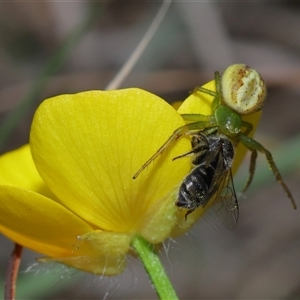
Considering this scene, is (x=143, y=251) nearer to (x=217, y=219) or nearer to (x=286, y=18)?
(x=217, y=219)

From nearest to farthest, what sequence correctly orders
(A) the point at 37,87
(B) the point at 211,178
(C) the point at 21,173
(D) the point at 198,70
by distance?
1. (B) the point at 211,178
2. (C) the point at 21,173
3. (A) the point at 37,87
4. (D) the point at 198,70

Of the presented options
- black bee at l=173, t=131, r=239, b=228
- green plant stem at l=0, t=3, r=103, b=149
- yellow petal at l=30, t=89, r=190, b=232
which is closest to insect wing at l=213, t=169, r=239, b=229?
black bee at l=173, t=131, r=239, b=228

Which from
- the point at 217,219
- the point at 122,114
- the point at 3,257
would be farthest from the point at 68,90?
the point at 122,114

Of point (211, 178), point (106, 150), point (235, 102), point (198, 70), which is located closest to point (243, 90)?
point (235, 102)

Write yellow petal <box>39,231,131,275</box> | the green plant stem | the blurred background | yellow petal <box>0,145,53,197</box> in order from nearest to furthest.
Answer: yellow petal <box>39,231,131,275</box> < yellow petal <box>0,145,53,197</box> < the green plant stem < the blurred background

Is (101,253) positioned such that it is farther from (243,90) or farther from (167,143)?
(243,90)

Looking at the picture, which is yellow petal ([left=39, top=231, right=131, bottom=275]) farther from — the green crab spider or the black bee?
the green crab spider

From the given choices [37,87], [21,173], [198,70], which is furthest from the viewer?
[198,70]
